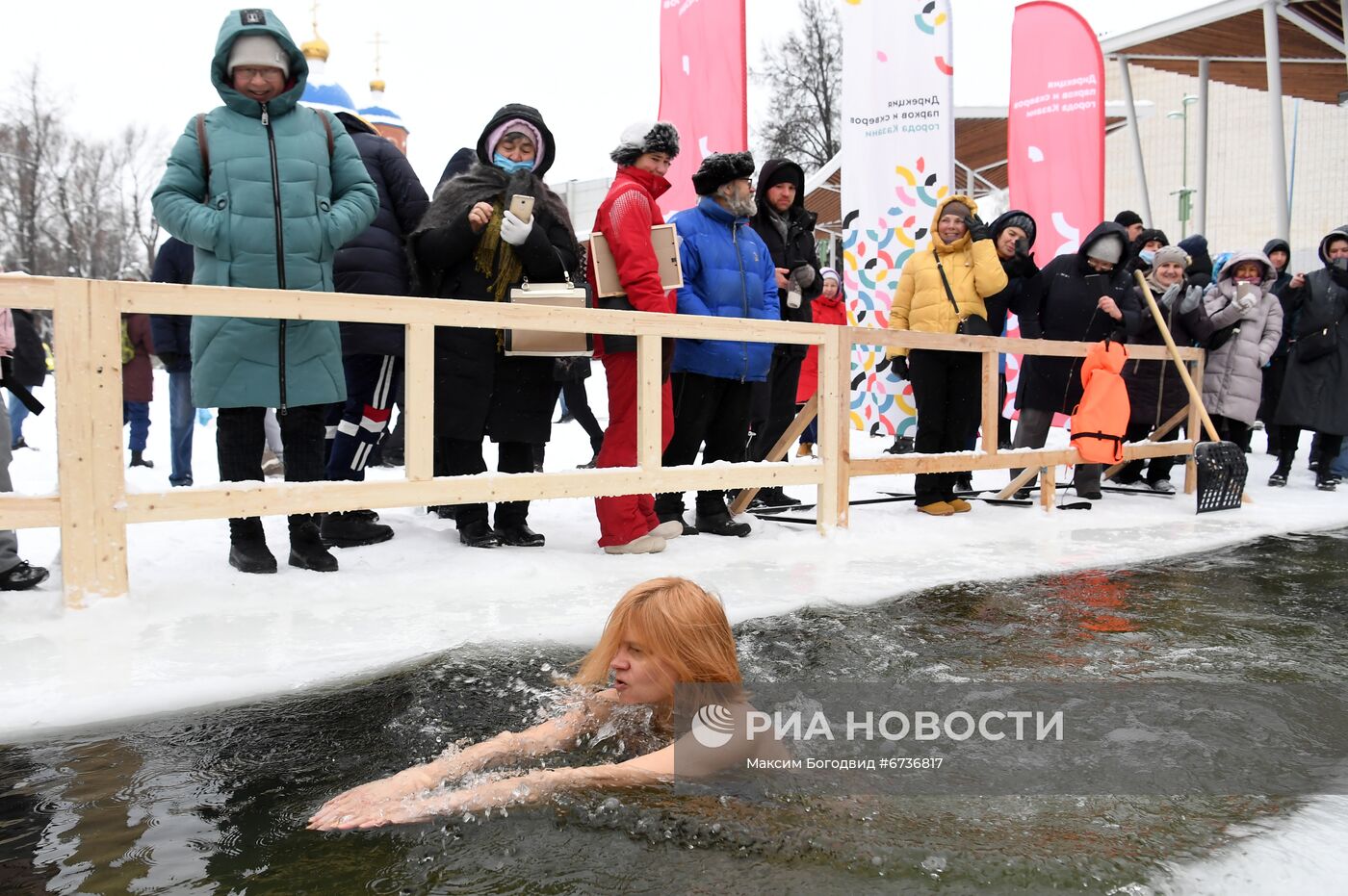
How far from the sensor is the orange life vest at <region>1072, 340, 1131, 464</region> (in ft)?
21.9

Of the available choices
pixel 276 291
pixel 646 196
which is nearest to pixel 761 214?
pixel 646 196

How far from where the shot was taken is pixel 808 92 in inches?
1257

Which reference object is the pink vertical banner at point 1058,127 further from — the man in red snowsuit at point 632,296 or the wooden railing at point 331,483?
the man in red snowsuit at point 632,296

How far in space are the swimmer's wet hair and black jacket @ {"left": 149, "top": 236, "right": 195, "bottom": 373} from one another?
529cm

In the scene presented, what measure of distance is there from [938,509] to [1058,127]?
619 centimetres

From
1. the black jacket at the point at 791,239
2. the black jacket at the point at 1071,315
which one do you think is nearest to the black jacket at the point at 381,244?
the black jacket at the point at 791,239

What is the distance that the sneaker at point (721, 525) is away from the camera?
18.0ft

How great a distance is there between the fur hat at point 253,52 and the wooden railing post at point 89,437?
3.69 ft

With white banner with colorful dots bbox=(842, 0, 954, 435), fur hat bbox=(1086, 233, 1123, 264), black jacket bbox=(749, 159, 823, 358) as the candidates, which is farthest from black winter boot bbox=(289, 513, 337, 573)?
white banner with colorful dots bbox=(842, 0, 954, 435)

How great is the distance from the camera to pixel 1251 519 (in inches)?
263

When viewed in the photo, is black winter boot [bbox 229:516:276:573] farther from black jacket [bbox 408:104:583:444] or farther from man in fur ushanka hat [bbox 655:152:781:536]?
man in fur ushanka hat [bbox 655:152:781:536]

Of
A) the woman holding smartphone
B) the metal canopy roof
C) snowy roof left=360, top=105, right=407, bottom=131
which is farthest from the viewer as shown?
snowy roof left=360, top=105, right=407, bottom=131

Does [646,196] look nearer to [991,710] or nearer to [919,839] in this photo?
[991,710]

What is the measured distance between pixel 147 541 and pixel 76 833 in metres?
2.90
